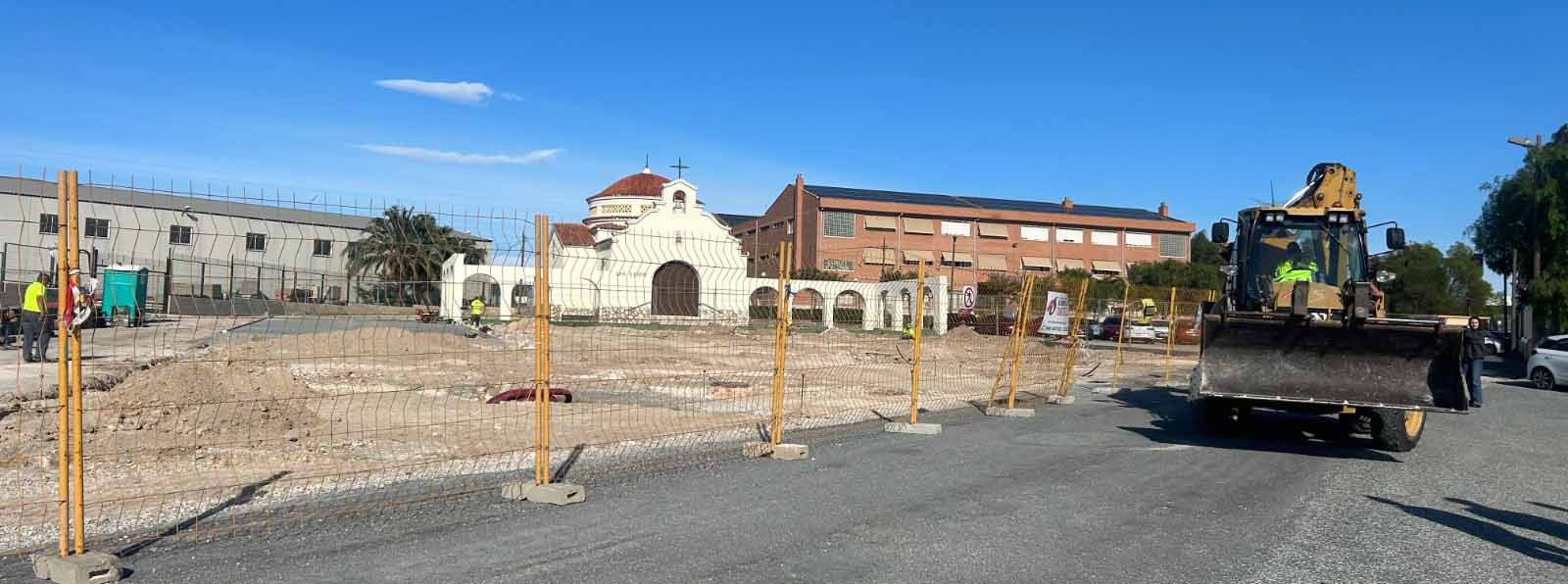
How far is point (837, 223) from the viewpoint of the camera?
7769 centimetres

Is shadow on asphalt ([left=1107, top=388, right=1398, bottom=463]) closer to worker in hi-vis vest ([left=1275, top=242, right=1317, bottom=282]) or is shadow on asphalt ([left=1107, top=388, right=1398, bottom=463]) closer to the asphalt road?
the asphalt road

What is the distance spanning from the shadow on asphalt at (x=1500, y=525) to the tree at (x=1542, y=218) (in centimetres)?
3599

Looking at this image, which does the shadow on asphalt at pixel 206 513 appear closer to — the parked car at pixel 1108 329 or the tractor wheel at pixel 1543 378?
the tractor wheel at pixel 1543 378

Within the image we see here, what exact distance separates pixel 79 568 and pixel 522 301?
5540 mm

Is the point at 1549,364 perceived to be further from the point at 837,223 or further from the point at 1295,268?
the point at 837,223

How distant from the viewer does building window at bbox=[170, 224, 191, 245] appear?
680cm

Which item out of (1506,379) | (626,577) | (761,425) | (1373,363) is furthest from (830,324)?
(1506,379)

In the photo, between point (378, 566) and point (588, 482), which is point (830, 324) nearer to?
point (588, 482)

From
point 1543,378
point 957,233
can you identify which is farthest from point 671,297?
point 957,233

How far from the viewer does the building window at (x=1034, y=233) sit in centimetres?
8331

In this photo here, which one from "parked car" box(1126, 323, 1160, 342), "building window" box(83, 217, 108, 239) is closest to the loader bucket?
"building window" box(83, 217, 108, 239)

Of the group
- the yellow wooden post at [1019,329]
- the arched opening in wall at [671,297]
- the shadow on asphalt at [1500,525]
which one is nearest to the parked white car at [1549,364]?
the yellow wooden post at [1019,329]

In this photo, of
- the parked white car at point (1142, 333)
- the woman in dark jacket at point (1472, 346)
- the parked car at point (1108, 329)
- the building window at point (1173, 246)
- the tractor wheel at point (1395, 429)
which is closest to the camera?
the woman in dark jacket at point (1472, 346)

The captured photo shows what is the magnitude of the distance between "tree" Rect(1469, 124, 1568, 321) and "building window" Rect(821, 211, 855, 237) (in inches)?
1657
